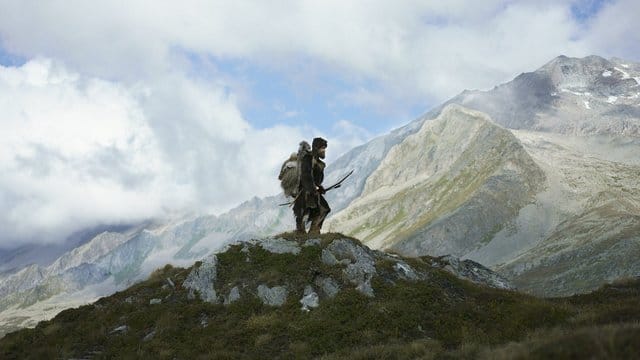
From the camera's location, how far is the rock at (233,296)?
24.9 metres

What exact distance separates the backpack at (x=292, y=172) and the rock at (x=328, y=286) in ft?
25.1

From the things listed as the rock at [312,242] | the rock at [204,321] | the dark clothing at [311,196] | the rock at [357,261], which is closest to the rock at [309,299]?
the rock at [357,261]

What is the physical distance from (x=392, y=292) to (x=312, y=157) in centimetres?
995

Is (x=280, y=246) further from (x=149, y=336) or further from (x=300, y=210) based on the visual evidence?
(x=149, y=336)

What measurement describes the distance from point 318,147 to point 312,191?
258 centimetres

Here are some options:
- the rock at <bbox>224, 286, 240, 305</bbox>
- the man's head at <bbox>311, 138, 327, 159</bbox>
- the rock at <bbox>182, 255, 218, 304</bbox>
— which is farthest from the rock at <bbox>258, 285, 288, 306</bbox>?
the man's head at <bbox>311, 138, 327, 159</bbox>

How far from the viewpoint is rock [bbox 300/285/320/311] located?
23344 millimetres

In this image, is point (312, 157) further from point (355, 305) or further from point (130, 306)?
point (130, 306)

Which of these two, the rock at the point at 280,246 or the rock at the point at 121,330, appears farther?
the rock at the point at 280,246

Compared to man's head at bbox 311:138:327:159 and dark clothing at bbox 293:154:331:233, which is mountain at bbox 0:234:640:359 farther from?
man's head at bbox 311:138:327:159

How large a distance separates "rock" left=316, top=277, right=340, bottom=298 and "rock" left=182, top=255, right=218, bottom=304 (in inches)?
197

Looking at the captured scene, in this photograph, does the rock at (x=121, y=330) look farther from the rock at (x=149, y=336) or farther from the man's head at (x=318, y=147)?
the man's head at (x=318, y=147)

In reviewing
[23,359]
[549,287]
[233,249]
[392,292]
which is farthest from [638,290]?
[549,287]

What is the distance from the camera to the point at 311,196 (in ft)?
100
